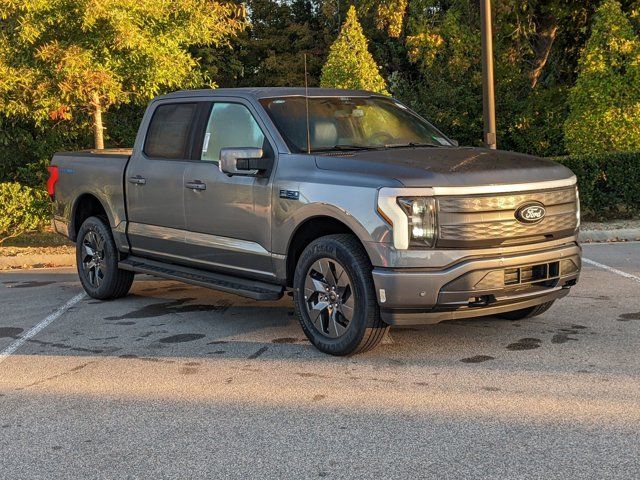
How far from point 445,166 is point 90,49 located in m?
8.55

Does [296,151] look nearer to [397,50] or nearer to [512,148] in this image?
[512,148]

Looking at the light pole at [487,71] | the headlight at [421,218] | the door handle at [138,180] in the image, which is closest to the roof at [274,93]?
the door handle at [138,180]

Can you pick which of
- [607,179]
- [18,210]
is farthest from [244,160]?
[607,179]

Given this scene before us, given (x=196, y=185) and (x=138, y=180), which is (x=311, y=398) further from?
(x=138, y=180)

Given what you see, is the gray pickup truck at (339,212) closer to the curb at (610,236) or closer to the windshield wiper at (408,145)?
the windshield wiper at (408,145)

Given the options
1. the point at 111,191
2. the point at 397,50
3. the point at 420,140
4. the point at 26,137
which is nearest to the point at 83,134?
the point at 26,137

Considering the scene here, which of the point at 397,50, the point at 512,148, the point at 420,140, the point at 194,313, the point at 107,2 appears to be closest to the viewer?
the point at 420,140

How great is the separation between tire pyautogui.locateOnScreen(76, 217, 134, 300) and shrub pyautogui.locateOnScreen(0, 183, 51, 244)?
4880mm

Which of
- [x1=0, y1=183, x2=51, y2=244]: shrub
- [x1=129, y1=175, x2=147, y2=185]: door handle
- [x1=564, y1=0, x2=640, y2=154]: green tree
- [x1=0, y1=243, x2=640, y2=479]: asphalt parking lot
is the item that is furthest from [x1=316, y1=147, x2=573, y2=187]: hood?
[x1=564, y1=0, x2=640, y2=154]: green tree

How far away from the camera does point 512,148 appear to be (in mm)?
19688

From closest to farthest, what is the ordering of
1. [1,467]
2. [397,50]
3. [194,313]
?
[1,467], [194,313], [397,50]

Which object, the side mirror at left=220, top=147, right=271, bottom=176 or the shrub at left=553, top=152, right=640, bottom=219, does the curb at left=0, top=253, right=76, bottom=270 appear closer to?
the side mirror at left=220, top=147, right=271, bottom=176

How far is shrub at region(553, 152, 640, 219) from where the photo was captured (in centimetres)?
1351

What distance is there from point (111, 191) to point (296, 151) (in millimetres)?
2630
